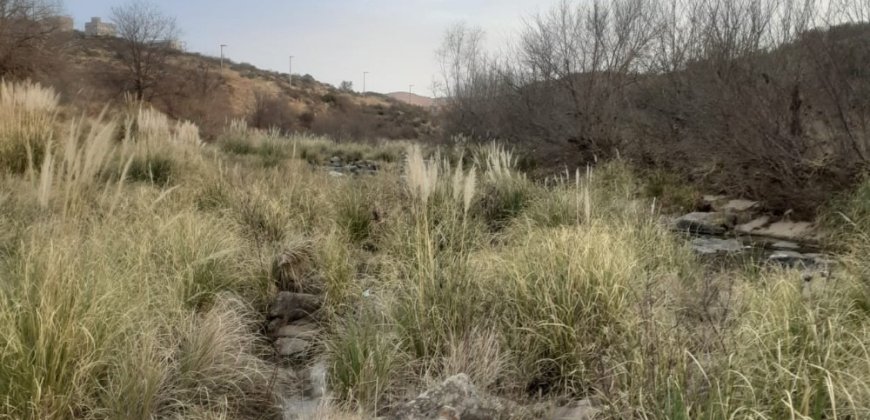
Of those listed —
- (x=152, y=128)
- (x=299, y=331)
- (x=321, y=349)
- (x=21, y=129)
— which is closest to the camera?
(x=321, y=349)

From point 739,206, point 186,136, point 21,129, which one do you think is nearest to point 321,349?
point 21,129

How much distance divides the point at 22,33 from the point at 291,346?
15.7 m

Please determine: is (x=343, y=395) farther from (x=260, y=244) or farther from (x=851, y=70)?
(x=851, y=70)

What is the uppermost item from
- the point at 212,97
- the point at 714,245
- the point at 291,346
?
the point at 212,97

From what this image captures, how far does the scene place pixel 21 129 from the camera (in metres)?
6.29

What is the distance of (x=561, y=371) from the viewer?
9.29 ft

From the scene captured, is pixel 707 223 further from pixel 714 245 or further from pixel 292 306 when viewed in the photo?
pixel 292 306

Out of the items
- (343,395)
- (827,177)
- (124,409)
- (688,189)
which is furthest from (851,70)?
(124,409)

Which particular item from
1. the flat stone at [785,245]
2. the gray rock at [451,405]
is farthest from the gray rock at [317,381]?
the flat stone at [785,245]

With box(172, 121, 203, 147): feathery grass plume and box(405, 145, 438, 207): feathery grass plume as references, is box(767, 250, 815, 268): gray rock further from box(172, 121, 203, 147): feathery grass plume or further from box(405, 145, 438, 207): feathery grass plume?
box(172, 121, 203, 147): feathery grass plume

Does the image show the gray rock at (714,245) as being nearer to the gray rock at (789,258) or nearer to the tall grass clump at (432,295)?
the gray rock at (789,258)

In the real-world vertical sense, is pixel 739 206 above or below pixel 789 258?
above

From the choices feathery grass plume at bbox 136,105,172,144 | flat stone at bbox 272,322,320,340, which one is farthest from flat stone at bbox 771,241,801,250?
feathery grass plume at bbox 136,105,172,144

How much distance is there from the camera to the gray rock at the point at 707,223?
310 inches
